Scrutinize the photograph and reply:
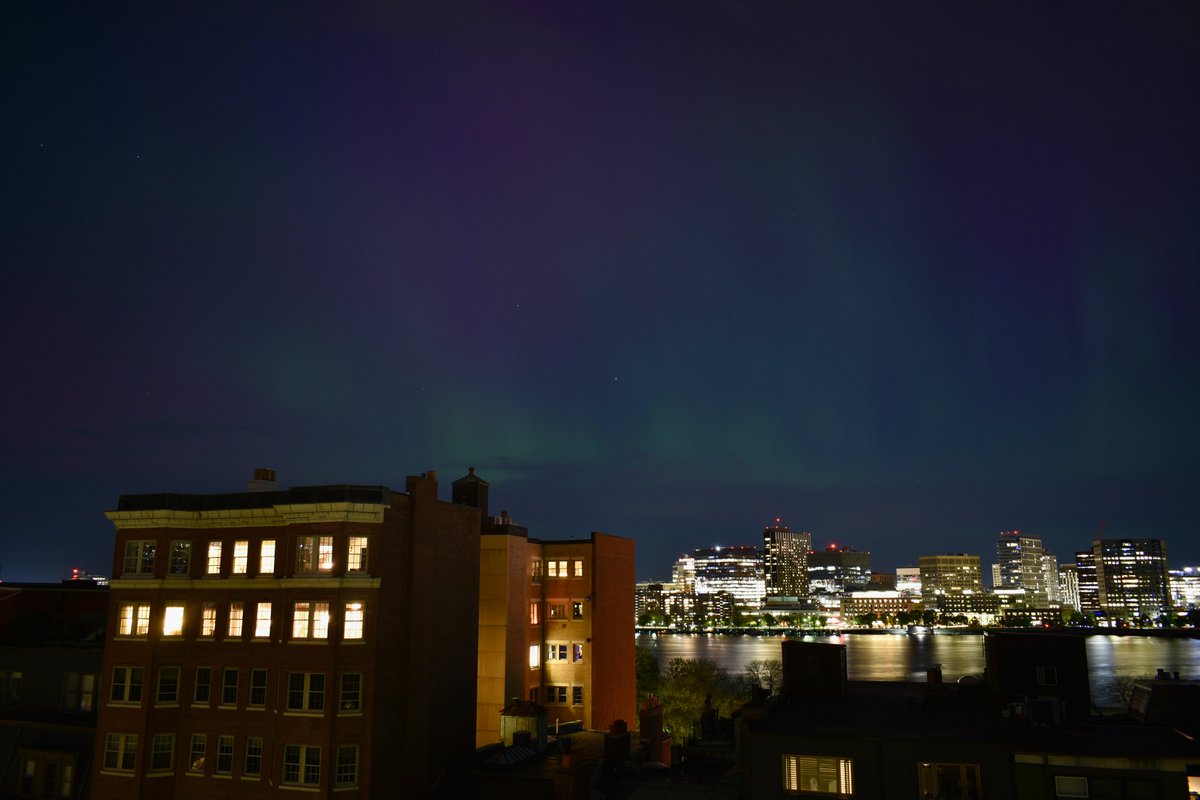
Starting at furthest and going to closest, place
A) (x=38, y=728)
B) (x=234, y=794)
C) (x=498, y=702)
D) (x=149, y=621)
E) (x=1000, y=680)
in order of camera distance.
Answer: (x=498, y=702) < (x=38, y=728) < (x=149, y=621) < (x=234, y=794) < (x=1000, y=680)

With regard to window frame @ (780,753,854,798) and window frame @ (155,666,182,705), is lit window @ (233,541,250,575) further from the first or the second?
window frame @ (780,753,854,798)

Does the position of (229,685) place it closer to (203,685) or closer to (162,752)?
(203,685)

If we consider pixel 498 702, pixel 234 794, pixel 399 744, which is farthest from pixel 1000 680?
pixel 234 794

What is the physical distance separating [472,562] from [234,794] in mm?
17851

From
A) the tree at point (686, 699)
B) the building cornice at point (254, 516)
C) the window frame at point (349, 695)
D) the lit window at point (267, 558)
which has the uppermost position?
the building cornice at point (254, 516)

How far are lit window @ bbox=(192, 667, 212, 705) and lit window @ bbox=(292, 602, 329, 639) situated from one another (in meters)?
6.22

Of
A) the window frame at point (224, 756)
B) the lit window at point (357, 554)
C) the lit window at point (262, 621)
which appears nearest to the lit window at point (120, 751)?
the window frame at point (224, 756)

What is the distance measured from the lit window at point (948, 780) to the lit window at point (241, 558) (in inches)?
1355

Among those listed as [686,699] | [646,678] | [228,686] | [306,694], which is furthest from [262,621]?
[646,678]

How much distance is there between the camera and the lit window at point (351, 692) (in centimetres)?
4141

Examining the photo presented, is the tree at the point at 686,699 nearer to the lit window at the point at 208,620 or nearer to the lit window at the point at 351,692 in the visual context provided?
the lit window at the point at 351,692

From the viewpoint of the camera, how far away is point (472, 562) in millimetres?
53375

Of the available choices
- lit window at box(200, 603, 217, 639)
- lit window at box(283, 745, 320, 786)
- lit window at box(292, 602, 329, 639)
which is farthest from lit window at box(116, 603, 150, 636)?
lit window at box(283, 745, 320, 786)

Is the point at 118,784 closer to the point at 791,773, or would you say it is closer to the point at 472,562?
the point at 472,562
